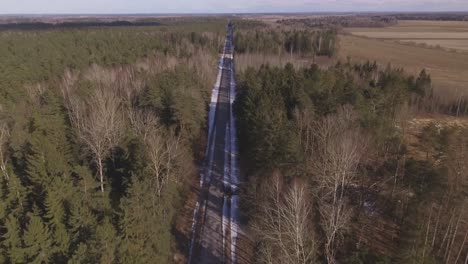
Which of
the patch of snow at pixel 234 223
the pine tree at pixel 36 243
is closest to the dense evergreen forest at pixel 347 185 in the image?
the patch of snow at pixel 234 223

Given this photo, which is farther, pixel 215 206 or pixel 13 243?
pixel 215 206

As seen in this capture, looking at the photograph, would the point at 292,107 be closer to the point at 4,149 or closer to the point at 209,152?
the point at 209,152

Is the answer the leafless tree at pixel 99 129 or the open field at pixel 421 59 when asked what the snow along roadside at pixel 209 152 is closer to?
the leafless tree at pixel 99 129

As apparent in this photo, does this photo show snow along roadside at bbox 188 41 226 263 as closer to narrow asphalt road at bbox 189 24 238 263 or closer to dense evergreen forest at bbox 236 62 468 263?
narrow asphalt road at bbox 189 24 238 263

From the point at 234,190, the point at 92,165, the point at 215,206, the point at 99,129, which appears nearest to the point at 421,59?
the point at 234,190

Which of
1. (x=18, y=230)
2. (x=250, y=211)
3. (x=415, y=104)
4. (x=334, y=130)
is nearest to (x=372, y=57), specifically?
(x=415, y=104)

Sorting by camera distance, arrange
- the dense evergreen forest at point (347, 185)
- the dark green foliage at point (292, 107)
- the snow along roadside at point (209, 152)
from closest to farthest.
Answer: the dense evergreen forest at point (347, 185) < the snow along roadside at point (209, 152) < the dark green foliage at point (292, 107)

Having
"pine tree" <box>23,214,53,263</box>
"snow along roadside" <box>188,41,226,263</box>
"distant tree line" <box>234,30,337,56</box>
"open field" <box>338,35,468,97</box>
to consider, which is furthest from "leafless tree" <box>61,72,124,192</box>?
"distant tree line" <box>234,30,337,56</box>
